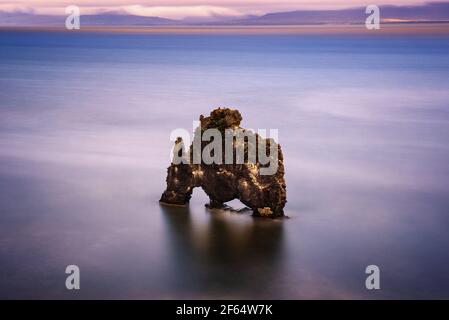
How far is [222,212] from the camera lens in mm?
24172

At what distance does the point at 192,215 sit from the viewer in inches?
946

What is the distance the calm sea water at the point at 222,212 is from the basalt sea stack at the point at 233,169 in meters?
0.68

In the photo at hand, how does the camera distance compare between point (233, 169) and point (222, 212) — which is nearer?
point (233, 169)

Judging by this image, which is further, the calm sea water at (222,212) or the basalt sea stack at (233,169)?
the basalt sea stack at (233,169)

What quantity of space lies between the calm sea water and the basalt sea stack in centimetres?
68

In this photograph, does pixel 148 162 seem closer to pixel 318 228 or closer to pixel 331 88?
pixel 318 228

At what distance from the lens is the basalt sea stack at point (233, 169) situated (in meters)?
22.9

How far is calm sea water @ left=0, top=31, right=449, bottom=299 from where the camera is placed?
19922 mm

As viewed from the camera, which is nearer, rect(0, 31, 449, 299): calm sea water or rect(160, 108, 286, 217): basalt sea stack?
rect(0, 31, 449, 299): calm sea water

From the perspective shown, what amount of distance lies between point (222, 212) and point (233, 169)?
1.58 metres

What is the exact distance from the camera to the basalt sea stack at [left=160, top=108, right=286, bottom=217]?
2294 cm

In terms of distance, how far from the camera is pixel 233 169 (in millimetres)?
23297

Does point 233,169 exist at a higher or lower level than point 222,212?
higher

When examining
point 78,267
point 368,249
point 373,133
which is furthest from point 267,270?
point 373,133
